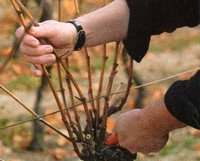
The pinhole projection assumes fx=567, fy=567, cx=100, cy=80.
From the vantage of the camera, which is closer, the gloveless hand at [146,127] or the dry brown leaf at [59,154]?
the gloveless hand at [146,127]

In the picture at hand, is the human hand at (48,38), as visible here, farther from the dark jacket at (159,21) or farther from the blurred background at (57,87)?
the blurred background at (57,87)

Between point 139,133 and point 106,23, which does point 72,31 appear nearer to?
point 106,23

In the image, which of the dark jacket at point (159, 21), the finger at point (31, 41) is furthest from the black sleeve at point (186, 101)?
the finger at point (31, 41)

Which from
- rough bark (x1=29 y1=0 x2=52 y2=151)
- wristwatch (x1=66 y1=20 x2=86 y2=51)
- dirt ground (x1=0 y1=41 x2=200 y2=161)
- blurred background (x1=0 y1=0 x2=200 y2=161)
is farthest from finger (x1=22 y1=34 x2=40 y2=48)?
rough bark (x1=29 y1=0 x2=52 y2=151)

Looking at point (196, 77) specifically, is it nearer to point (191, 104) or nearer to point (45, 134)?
point (191, 104)

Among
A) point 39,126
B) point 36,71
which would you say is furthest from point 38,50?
point 39,126

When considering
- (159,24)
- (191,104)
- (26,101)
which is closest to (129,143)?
(191,104)
